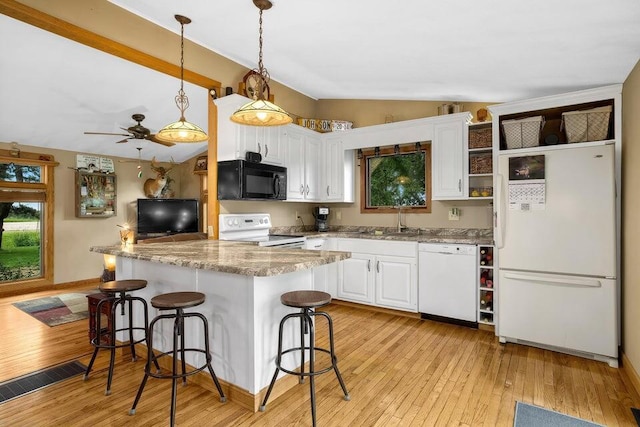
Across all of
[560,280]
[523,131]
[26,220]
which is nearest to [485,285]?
[560,280]

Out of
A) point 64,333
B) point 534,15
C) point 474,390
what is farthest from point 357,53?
point 64,333

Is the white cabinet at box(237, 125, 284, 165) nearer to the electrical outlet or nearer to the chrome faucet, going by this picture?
the chrome faucet

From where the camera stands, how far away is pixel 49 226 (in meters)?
5.38

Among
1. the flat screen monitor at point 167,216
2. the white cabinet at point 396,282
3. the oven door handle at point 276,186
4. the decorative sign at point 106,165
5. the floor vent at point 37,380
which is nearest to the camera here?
the floor vent at point 37,380

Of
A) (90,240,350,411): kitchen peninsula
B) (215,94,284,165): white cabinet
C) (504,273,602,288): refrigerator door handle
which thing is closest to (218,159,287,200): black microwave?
(215,94,284,165): white cabinet

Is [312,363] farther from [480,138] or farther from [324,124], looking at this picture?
[324,124]

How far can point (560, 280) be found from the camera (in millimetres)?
2814

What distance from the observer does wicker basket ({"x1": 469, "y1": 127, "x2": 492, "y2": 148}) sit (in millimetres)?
3607

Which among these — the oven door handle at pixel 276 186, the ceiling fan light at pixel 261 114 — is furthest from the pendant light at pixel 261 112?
the oven door handle at pixel 276 186

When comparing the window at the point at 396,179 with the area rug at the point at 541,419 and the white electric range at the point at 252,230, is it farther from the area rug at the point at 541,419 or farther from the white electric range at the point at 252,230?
the area rug at the point at 541,419

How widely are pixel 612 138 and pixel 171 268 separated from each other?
11.8 feet

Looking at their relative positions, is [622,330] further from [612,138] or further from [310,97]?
[310,97]

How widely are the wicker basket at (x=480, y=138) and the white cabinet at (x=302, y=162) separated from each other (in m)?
1.92

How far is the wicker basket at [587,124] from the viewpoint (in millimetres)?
2848
